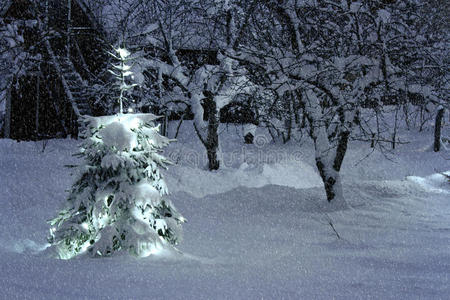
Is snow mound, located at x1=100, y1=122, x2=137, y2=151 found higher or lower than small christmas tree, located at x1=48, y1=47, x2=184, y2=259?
higher

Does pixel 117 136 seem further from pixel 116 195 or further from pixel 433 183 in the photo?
pixel 433 183

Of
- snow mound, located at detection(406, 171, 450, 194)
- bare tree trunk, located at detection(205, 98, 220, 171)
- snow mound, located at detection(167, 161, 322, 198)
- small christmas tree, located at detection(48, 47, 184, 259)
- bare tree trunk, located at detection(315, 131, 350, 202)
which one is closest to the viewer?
small christmas tree, located at detection(48, 47, 184, 259)

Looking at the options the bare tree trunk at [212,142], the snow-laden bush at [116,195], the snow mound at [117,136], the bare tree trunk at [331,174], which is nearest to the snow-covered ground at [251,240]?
the snow-laden bush at [116,195]

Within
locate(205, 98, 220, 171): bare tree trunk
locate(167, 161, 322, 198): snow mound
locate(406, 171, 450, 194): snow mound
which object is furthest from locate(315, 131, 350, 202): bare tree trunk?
locate(205, 98, 220, 171): bare tree trunk

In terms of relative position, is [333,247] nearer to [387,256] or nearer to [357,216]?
[387,256]

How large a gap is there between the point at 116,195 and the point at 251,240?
3.15 m

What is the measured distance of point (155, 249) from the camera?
616cm

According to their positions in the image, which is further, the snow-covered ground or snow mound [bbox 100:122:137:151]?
snow mound [bbox 100:122:137:151]

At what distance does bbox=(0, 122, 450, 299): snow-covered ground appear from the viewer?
469 centimetres

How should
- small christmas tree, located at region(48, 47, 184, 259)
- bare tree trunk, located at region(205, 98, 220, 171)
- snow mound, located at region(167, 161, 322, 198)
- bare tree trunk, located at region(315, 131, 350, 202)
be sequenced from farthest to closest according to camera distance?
bare tree trunk, located at region(205, 98, 220, 171)
snow mound, located at region(167, 161, 322, 198)
bare tree trunk, located at region(315, 131, 350, 202)
small christmas tree, located at region(48, 47, 184, 259)

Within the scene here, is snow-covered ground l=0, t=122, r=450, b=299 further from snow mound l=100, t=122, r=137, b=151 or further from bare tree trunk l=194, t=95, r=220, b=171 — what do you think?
snow mound l=100, t=122, r=137, b=151

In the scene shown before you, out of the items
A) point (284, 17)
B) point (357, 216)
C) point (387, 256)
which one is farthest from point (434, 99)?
point (387, 256)

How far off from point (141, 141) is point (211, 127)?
8414 millimetres

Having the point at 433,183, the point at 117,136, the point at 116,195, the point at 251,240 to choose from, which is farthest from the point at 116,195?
the point at 433,183
